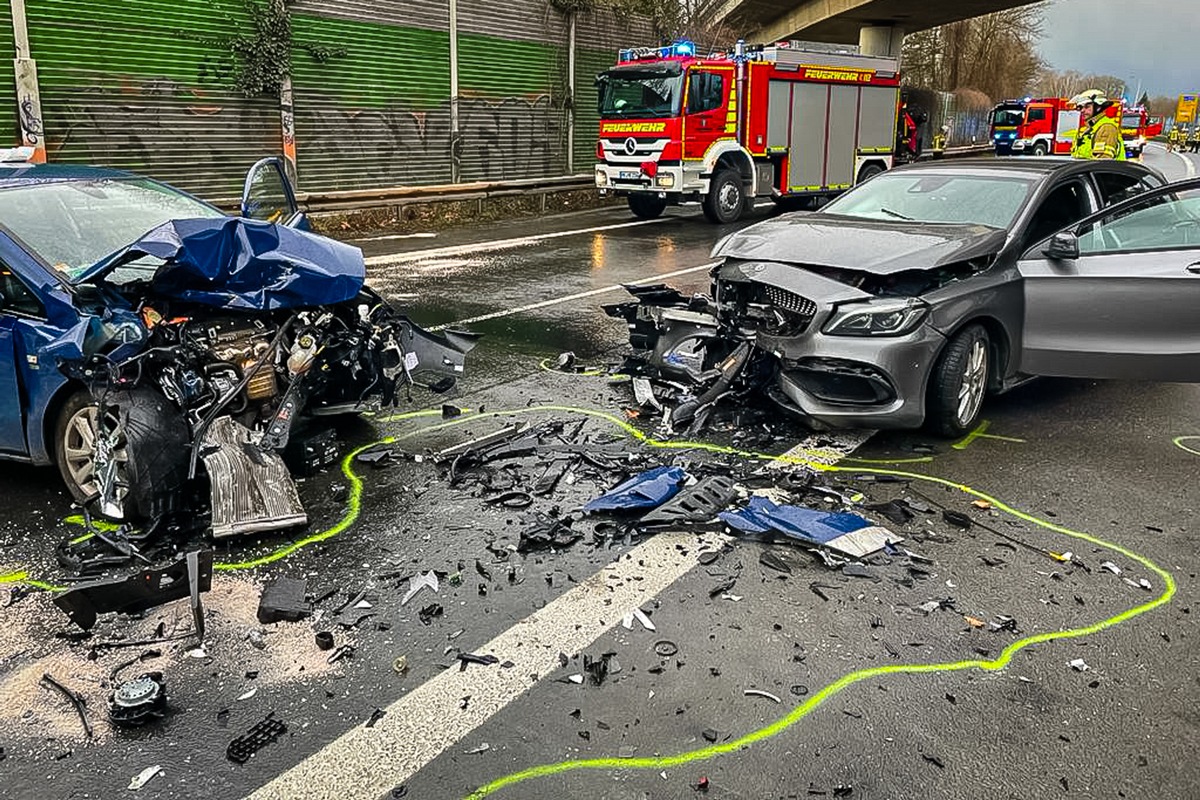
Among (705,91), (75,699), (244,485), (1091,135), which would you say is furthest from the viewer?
(1091,135)

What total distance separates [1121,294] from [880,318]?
177 centimetres

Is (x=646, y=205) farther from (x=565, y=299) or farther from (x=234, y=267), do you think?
(x=234, y=267)

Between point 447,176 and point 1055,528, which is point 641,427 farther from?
point 447,176

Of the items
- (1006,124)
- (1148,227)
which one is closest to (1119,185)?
(1148,227)

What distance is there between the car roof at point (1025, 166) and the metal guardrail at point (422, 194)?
1179 centimetres

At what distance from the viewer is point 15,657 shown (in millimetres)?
3457

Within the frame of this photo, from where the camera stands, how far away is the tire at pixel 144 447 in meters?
4.31

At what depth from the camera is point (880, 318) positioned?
549 cm

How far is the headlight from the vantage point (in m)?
5.46

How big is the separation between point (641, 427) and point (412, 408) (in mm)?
1636

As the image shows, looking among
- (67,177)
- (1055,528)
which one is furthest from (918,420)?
(67,177)

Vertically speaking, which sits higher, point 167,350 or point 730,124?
point 730,124

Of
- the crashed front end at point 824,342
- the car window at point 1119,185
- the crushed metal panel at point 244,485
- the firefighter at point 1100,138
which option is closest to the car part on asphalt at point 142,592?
the crushed metal panel at point 244,485

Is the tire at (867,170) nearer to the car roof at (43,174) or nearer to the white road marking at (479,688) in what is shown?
the car roof at (43,174)
